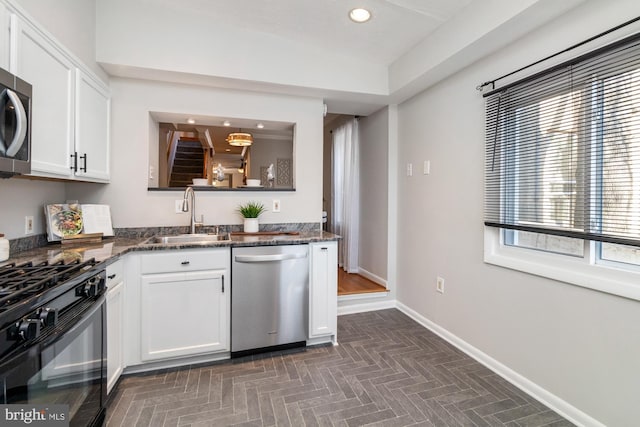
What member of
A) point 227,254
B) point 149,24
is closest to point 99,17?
point 149,24

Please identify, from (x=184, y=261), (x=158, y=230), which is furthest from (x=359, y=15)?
(x=158, y=230)

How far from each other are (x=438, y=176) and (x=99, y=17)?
306 centimetres

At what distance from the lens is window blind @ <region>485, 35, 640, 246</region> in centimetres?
150

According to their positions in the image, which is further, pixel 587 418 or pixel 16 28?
pixel 587 418

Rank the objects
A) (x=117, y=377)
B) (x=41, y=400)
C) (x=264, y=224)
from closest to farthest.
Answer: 1. (x=41, y=400)
2. (x=117, y=377)
3. (x=264, y=224)

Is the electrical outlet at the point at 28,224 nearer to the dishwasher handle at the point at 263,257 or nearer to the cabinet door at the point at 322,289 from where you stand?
the dishwasher handle at the point at 263,257

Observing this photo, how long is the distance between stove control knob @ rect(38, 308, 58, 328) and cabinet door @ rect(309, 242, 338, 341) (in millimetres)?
1693

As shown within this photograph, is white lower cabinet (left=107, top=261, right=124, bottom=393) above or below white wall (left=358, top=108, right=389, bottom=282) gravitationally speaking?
below

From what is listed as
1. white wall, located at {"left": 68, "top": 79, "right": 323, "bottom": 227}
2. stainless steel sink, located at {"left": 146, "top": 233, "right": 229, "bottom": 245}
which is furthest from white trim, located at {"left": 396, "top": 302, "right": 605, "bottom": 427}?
stainless steel sink, located at {"left": 146, "top": 233, "right": 229, "bottom": 245}

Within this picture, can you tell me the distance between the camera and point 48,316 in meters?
1.07

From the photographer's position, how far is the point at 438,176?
9.34ft

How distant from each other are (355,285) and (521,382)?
1.96 metres

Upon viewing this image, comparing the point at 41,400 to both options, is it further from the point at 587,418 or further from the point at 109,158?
the point at 587,418

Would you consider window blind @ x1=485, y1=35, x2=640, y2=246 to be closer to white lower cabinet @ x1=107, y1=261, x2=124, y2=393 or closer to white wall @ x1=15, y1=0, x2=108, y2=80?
white lower cabinet @ x1=107, y1=261, x2=124, y2=393
